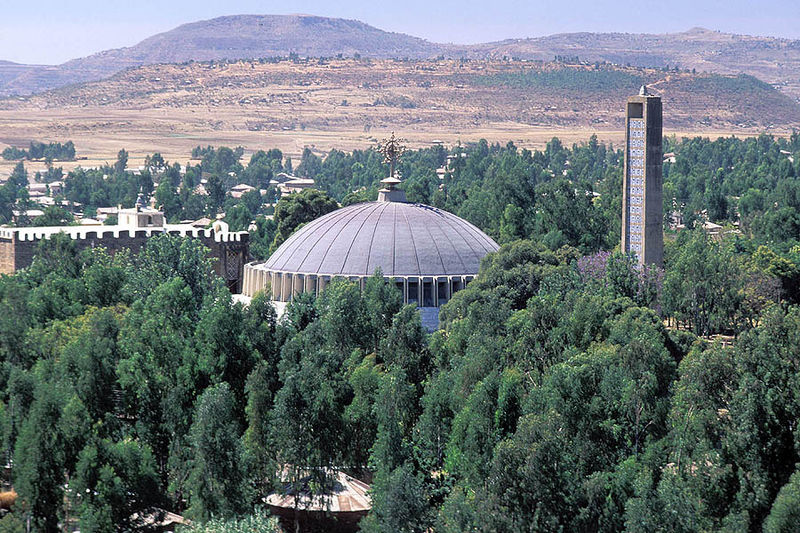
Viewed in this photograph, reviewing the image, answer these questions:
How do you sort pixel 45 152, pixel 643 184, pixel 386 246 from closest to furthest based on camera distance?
pixel 386 246 → pixel 643 184 → pixel 45 152

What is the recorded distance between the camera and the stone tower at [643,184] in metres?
51.2

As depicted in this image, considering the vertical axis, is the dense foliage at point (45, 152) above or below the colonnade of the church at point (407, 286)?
below

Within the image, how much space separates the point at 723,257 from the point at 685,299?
11.5ft

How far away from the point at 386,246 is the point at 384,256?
0.62m

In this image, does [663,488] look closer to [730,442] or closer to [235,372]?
[730,442]

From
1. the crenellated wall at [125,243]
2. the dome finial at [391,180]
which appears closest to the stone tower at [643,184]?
the dome finial at [391,180]

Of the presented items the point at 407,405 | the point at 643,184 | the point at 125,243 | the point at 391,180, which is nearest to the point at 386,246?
the point at 391,180

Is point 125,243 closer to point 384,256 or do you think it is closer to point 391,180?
point 391,180

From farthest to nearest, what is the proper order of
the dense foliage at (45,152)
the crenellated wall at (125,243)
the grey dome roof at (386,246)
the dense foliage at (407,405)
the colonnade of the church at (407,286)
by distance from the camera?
the dense foliage at (45,152) < the crenellated wall at (125,243) < the grey dome roof at (386,246) < the colonnade of the church at (407,286) < the dense foliage at (407,405)

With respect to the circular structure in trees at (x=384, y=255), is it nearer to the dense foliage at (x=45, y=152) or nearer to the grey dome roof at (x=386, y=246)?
the grey dome roof at (x=386, y=246)

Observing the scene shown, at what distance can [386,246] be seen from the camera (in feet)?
163

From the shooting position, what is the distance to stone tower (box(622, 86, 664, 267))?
51.2 metres

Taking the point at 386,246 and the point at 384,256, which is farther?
the point at 386,246

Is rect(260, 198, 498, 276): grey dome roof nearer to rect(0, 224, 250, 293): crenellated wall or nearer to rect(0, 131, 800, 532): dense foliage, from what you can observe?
rect(0, 131, 800, 532): dense foliage
